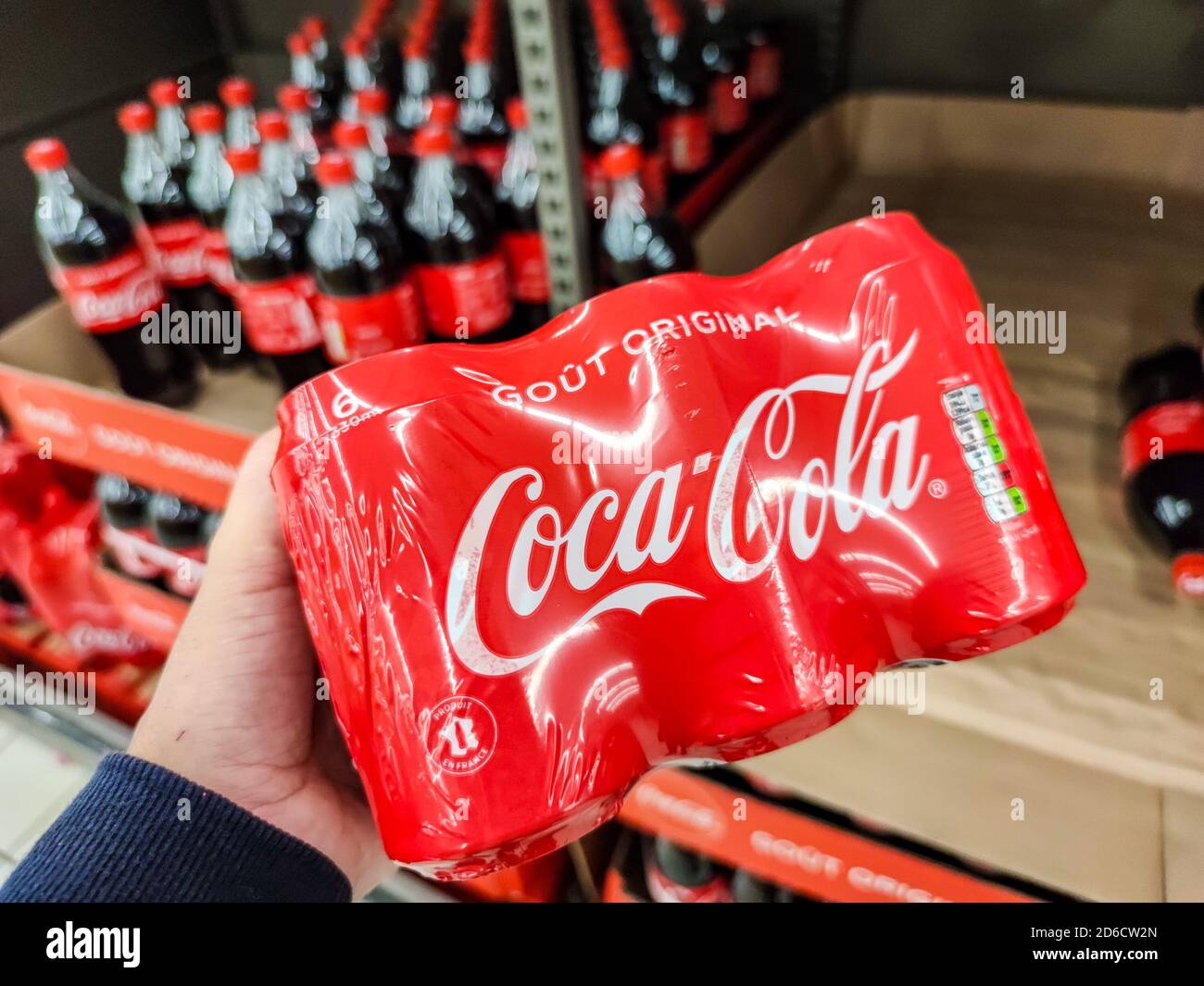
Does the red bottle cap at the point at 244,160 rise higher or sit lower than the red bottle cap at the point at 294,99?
lower

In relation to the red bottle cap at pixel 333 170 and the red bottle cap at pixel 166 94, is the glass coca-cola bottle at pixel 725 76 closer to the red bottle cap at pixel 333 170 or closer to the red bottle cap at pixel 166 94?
the red bottle cap at pixel 333 170

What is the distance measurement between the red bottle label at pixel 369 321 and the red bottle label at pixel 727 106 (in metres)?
0.81

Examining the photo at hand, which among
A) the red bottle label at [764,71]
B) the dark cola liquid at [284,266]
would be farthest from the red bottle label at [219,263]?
the red bottle label at [764,71]

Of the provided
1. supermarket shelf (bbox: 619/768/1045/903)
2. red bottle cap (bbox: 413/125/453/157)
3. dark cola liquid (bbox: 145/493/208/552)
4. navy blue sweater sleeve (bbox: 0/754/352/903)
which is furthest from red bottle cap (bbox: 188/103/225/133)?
supermarket shelf (bbox: 619/768/1045/903)

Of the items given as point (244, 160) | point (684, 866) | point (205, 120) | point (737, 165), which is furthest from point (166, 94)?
point (684, 866)

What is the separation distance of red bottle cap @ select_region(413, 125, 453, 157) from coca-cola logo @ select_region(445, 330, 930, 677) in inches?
24.3

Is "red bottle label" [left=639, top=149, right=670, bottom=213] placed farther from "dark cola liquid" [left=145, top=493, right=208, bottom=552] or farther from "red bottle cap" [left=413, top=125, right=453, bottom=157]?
"dark cola liquid" [left=145, top=493, right=208, bottom=552]

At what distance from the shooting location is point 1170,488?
0.90m

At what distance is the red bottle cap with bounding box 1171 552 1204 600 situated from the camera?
0.75m

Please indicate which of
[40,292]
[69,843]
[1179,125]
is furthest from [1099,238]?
[40,292]

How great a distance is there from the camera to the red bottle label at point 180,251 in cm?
129

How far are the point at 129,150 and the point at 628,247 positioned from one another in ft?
3.21

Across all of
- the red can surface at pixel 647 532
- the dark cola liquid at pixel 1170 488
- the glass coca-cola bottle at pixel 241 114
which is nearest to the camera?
the red can surface at pixel 647 532
